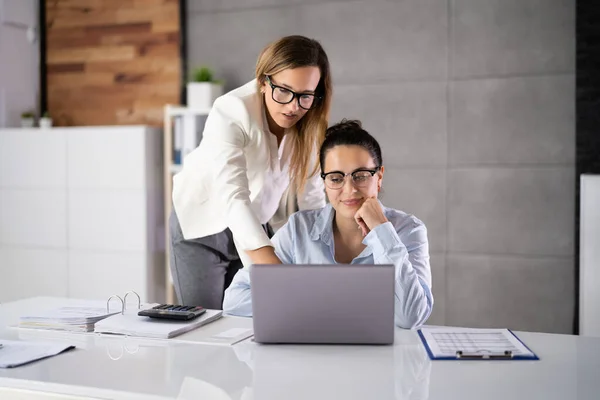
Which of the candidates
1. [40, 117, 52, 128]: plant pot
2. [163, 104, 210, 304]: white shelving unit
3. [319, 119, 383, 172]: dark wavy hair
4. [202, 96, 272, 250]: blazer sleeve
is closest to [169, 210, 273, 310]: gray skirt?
[202, 96, 272, 250]: blazer sleeve

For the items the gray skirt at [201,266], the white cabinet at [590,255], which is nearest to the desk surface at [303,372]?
the gray skirt at [201,266]

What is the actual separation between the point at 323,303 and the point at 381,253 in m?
0.41

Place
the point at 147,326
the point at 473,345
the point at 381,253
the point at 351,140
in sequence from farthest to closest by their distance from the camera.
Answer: the point at 351,140 < the point at 381,253 < the point at 147,326 < the point at 473,345

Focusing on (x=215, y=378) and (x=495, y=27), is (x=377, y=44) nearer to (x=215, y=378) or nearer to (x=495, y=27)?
(x=495, y=27)

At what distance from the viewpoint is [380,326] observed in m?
1.59

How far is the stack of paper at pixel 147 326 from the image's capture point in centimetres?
171

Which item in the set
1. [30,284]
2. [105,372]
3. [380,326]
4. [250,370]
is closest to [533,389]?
[380,326]

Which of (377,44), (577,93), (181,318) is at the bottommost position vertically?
(181,318)

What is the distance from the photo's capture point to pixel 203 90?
13.7 feet

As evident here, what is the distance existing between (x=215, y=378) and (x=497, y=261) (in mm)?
2831

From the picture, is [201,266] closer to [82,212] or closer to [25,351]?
[25,351]

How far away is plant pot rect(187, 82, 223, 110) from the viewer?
13.7 ft

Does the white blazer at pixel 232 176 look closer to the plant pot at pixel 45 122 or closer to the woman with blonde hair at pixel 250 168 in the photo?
the woman with blonde hair at pixel 250 168

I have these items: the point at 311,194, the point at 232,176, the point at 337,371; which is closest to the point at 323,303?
the point at 337,371
